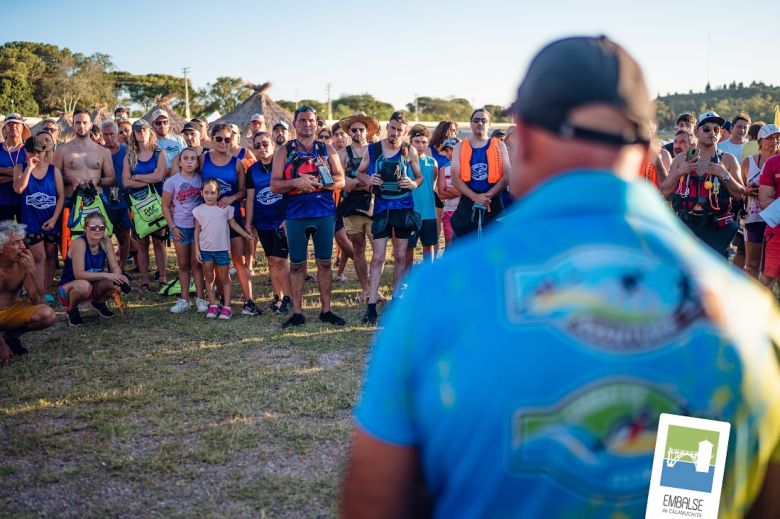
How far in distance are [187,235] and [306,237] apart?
1.59 metres

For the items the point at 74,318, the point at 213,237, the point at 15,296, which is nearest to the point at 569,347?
the point at 15,296

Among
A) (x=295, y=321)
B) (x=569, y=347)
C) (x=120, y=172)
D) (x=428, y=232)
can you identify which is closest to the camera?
(x=569, y=347)

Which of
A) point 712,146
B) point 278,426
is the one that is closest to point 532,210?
point 278,426

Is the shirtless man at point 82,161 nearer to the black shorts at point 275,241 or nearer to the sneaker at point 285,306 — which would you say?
the black shorts at point 275,241

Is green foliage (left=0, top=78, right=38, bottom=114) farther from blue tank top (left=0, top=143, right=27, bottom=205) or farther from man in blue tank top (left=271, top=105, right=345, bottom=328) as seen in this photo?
man in blue tank top (left=271, top=105, right=345, bottom=328)

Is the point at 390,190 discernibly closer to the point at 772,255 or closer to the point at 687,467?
the point at 772,255

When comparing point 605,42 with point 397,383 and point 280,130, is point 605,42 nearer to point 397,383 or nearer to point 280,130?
point 397,383

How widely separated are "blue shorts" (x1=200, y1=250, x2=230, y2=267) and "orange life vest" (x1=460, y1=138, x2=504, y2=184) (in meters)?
2.74

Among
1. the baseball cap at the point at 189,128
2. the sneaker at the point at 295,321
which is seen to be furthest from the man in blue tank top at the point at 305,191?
the baseball cap at the point at 189,128

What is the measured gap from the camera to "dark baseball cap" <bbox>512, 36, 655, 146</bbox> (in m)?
1.02

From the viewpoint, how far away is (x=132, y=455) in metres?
3.96

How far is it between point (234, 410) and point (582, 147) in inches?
158

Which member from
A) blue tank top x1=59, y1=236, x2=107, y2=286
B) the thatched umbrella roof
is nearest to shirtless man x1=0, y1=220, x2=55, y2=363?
blue tank top x1=59, y1=236, x2=107, y2=286

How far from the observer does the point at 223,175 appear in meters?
7.41
